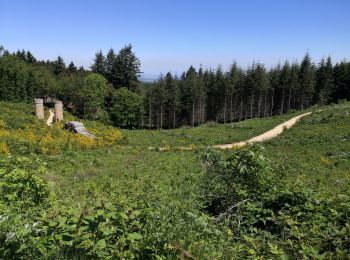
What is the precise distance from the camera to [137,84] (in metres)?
82.2

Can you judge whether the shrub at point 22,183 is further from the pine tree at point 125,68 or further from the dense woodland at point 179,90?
the pine tree at point 125,68

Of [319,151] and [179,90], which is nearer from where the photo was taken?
[319,151]

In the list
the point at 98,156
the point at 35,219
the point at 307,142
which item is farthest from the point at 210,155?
the point at 307,142

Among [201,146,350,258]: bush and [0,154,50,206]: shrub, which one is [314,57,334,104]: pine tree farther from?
[0,154,50,206]: shrub

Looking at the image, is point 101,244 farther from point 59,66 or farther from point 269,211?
point 59,66

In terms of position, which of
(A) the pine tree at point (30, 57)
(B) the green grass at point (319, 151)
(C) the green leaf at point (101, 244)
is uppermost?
(A) the pine tree at point (30, 57)

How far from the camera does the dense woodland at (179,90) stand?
64.4 m

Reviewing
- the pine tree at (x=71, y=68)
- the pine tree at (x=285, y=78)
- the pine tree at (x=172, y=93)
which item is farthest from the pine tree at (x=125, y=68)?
the pine tree at (x=285, y=78)

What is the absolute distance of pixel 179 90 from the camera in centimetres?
7431

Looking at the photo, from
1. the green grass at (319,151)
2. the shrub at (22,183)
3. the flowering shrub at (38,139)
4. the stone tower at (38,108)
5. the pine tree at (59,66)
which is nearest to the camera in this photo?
the shrub at (22,183)

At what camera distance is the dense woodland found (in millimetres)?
64419

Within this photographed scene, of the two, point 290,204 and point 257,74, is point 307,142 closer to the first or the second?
point 290,204

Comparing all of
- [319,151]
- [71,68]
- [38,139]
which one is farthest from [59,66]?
[319,151]

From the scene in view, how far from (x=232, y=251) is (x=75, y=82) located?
70.0 metres
